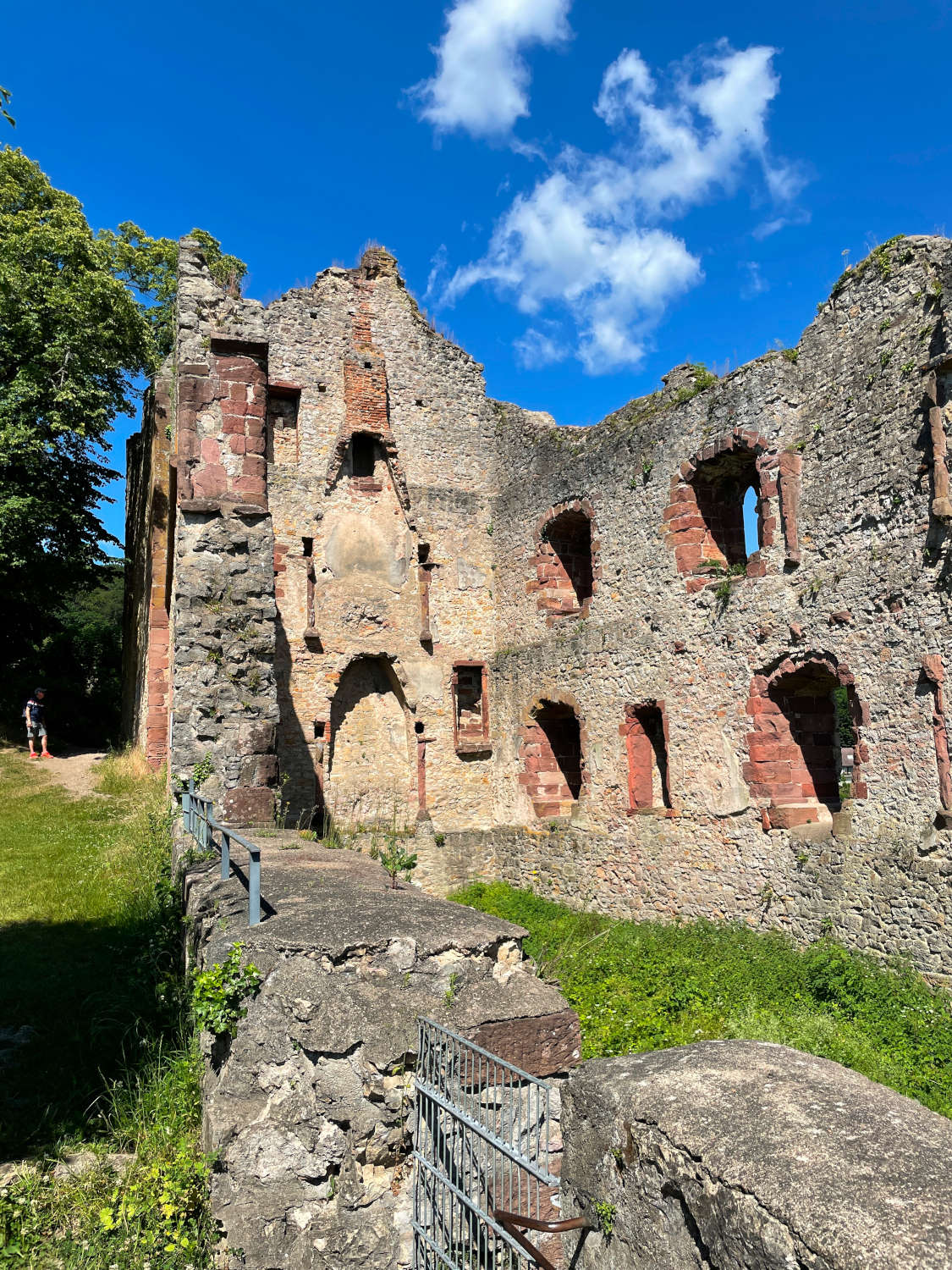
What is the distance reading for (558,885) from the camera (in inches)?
515

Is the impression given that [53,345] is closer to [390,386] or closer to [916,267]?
[390,386]

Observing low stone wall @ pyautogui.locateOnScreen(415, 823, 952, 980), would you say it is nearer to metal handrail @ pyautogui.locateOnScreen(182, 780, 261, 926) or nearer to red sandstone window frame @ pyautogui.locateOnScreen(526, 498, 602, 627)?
red sandstone window frame @ pyautogui.locateOnScreen(526, 498, 602, 627)

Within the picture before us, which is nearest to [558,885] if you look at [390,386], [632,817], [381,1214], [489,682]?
[632,817]

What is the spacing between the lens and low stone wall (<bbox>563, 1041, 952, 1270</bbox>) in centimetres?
139

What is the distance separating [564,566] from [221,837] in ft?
33.1

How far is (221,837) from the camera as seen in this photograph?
189 inches

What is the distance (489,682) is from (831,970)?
25.3ft

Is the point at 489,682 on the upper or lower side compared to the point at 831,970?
upper

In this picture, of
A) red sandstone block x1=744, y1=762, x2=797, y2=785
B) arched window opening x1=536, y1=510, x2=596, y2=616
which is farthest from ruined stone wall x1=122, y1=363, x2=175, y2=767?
red sandstone block x1=744, y1=762, x2=797, y2=785

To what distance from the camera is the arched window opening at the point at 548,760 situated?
13.9 metres

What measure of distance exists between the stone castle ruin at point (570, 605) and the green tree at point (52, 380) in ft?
4.23

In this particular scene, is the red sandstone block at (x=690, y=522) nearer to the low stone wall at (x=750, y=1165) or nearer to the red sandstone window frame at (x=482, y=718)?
the red sandstone window frame at (x=482, y=718)

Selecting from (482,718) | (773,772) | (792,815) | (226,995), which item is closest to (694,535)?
(773,772)

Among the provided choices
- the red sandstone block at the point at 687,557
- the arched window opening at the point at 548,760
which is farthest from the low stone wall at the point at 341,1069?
the arched window opening at the point at 548,760
